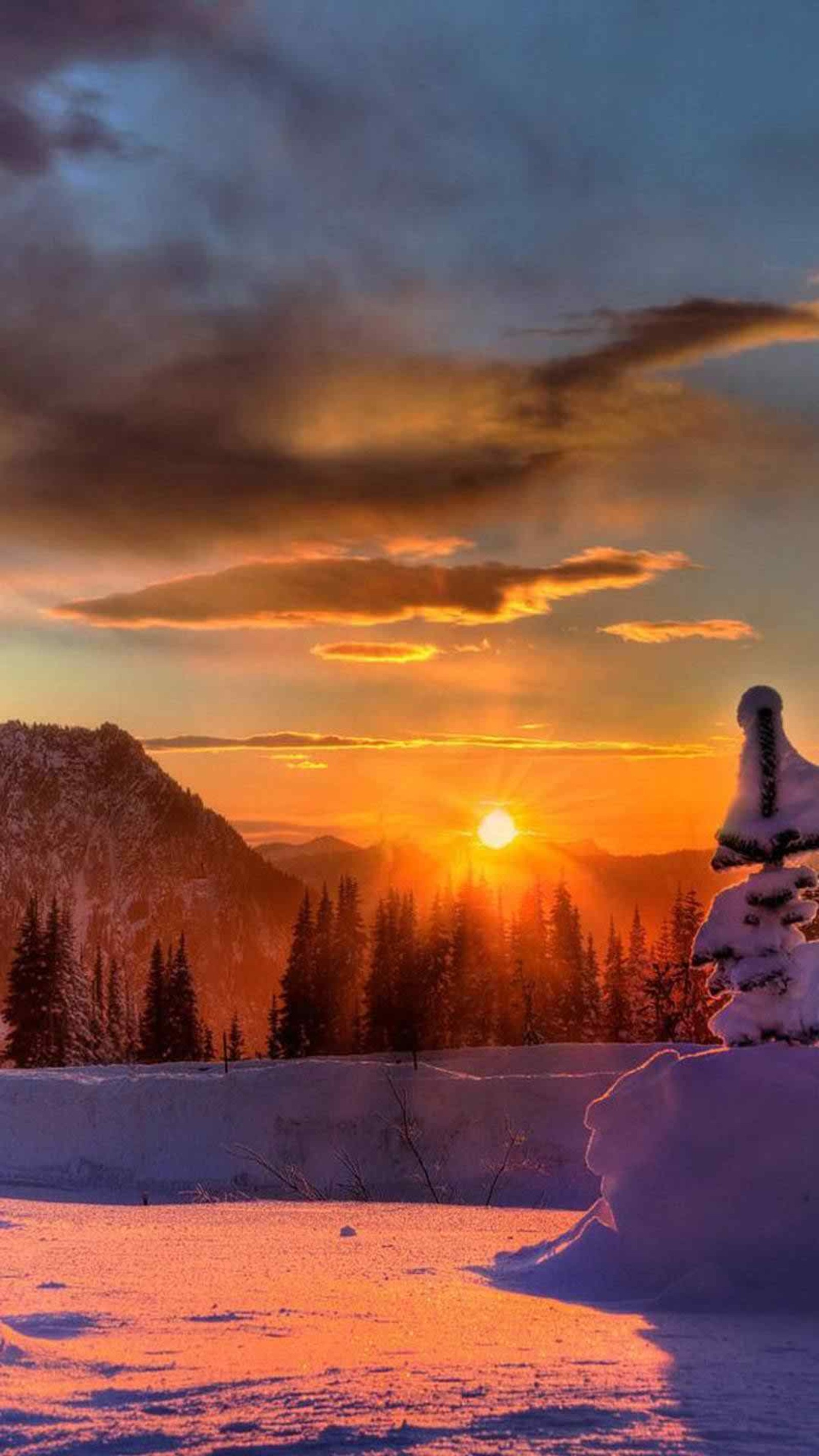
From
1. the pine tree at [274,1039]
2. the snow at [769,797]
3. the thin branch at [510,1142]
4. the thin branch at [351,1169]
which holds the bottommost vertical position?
the thin branch at [351,1169]

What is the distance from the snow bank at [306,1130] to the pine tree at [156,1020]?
1051 inches

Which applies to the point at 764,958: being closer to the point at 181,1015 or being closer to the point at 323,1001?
the point at 181,1015

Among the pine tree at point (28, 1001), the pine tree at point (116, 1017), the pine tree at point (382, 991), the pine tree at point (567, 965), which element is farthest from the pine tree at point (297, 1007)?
the pine tree at point (567, 965)

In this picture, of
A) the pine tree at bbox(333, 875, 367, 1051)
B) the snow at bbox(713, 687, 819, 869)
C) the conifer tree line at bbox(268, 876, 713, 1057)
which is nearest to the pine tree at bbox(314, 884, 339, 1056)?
the conifer tree line at bbox(268, 876, 713, 1057)

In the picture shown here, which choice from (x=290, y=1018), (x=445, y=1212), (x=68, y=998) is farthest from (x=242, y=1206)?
(x=290, y=1018)

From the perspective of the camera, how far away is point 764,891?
53.6 feet

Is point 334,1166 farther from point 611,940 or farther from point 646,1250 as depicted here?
point 611,940

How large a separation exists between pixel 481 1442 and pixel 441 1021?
242ft

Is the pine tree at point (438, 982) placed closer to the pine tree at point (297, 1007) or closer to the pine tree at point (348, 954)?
the pine tree at point (348, 954)

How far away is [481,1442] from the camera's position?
515cm

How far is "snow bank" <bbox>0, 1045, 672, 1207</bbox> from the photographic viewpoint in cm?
3509

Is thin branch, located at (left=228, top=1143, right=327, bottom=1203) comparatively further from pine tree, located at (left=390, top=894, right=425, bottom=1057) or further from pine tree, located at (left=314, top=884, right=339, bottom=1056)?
pine tree, located at (left=314, top=884, right=339, bottom=1056)

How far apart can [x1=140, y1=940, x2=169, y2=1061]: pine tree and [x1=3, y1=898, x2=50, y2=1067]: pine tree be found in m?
5.62

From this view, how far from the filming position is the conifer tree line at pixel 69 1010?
6650 centimetres
